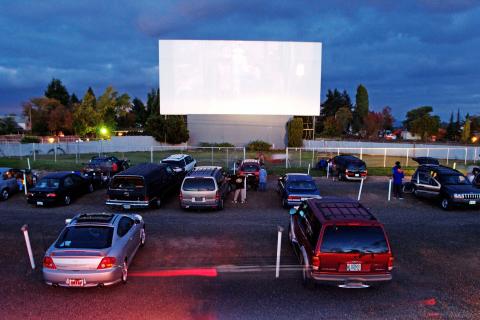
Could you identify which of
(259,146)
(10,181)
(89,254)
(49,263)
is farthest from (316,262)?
(259,146)

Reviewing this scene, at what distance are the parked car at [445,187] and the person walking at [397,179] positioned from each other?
0.67m

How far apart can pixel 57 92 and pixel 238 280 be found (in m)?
95.8

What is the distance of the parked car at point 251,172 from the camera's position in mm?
20547

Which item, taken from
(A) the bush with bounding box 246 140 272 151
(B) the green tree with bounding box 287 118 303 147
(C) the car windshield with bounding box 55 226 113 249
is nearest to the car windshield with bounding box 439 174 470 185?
(C) the car windshield with bounding box 55 226 113 249

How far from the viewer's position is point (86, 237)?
803 cm

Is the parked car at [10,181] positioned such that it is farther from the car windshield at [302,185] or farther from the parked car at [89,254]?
the car windshield at [302,185]

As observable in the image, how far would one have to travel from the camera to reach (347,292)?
7844mm

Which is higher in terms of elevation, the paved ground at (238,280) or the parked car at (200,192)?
the parked car at (200,192)

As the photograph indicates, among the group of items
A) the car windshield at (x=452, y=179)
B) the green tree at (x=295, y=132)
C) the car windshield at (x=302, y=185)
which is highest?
the green tree at (x=295, y=132)

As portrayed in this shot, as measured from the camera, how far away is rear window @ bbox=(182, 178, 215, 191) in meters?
14.9

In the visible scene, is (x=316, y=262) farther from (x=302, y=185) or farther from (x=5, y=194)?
(x=5, y=194)

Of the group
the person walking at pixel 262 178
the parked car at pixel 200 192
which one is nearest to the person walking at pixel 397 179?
the person walking at pixel 262 178

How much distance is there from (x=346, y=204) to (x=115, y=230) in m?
5.24

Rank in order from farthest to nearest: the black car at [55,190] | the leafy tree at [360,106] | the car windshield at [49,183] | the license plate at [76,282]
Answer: the leafy tree at [360,106]
the car windshield at [49,183]
the black car at [55,190]
the license plate at [76,282]
